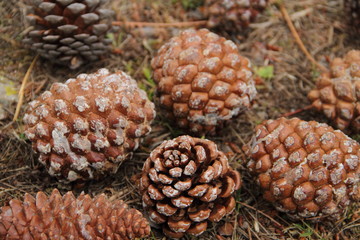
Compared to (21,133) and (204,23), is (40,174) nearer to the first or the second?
(21,133)

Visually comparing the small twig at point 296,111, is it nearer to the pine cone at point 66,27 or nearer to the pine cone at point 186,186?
the pine cone at point 186,186

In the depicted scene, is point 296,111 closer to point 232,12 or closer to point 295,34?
point 295,34

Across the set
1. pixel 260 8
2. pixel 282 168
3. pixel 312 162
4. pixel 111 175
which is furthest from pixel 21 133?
pixel 260 8

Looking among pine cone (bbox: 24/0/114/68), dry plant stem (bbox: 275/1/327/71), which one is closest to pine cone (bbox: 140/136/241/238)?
pine cone (bbox: 24/0/114/68)

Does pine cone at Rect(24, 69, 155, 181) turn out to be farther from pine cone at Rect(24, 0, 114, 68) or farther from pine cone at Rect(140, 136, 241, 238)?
pine cone at Rect(24, 0, 114, 68)

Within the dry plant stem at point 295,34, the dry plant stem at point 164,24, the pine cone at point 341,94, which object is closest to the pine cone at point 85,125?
the dry plant stem at point 164,24
